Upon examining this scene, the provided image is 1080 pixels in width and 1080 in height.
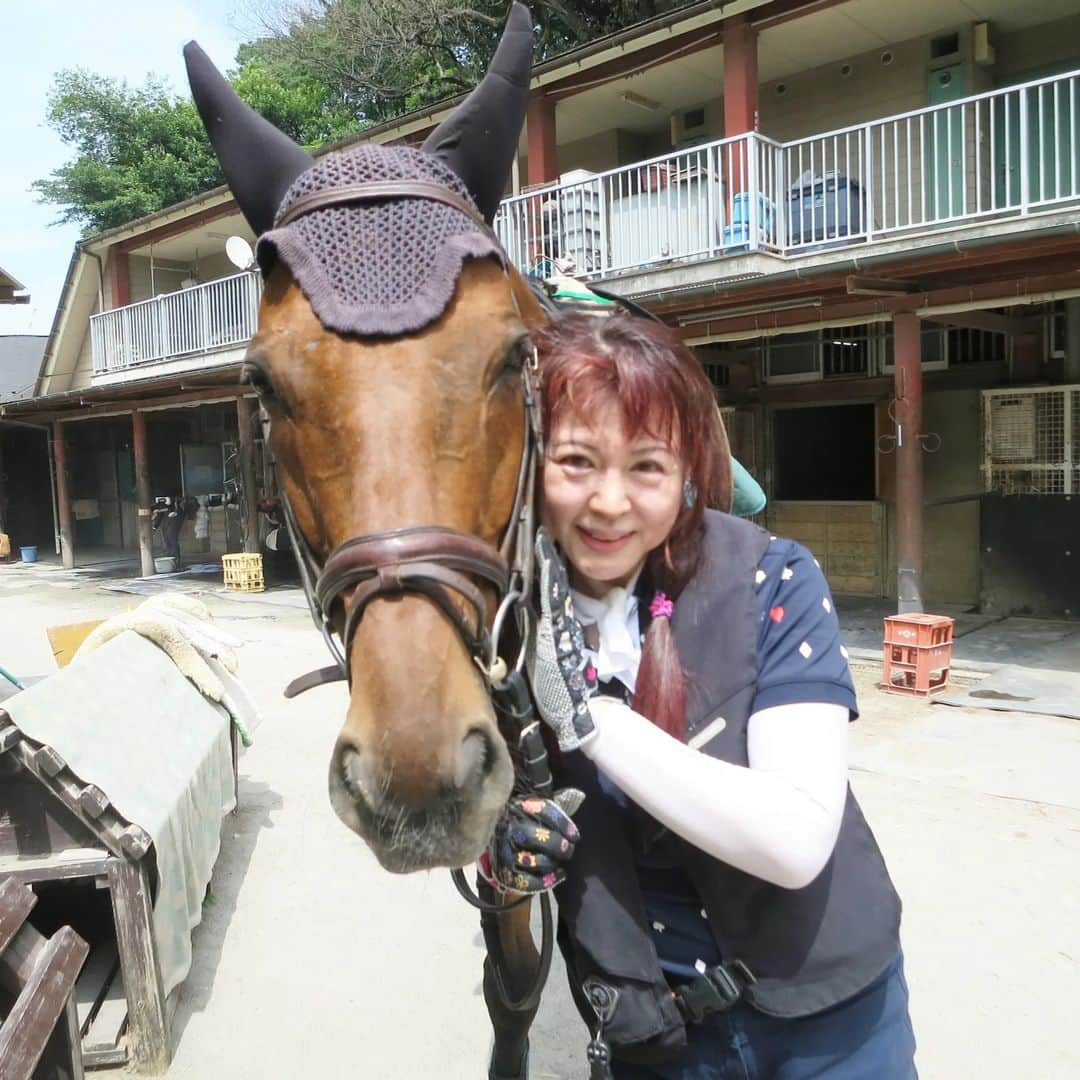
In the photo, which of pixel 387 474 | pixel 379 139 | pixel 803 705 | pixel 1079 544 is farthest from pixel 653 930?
pixel 379 139

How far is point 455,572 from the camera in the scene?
1127mm

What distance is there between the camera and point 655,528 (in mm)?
1364

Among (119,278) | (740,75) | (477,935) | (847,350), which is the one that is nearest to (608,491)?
(477,935)

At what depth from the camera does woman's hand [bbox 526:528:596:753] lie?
125 centimetres

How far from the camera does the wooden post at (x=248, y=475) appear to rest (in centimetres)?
1387

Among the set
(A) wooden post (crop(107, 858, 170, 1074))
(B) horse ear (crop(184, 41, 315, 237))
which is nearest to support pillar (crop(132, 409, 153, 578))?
(A) wooden post (crop(107, 858, 170, 1074))

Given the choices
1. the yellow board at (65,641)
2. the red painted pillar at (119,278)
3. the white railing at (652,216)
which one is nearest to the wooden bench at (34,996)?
the yellow board at (65,641)

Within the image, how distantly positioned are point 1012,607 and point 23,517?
22.8 meters

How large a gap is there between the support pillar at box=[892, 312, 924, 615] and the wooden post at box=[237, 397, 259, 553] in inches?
376

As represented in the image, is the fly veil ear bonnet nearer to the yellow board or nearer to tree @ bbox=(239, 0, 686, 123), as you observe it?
the yellow board

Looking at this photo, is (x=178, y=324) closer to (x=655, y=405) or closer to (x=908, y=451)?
(x=908, y=451)

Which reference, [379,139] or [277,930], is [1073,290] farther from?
[379,139]

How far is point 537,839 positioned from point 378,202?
964 millimetres

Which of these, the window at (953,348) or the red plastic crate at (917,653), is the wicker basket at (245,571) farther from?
the red plastic crate at (917,653)
